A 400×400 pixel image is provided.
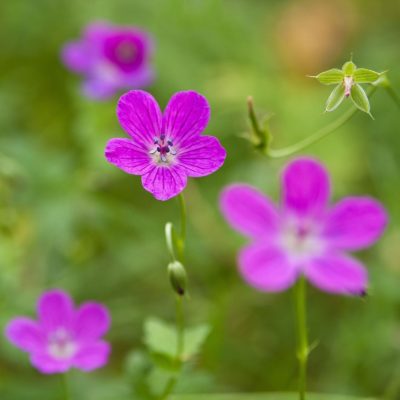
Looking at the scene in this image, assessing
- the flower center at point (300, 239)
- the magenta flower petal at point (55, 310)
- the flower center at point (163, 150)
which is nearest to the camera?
the flower center at point (163, 150)

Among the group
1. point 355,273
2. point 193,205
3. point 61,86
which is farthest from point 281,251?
point 61,86

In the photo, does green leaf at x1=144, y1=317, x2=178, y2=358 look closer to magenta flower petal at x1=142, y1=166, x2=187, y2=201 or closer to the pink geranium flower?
the pink geranium flower

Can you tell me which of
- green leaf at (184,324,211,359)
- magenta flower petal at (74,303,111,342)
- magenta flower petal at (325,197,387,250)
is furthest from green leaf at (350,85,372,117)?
magenta flower petal at (74,303,111,342)

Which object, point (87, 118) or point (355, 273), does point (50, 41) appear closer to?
point (87, 118)

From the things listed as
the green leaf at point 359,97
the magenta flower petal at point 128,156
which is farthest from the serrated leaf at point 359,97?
the magenta flower petal at point 128,156

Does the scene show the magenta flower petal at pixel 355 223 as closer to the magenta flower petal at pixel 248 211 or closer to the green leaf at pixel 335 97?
the magenta flower petal at pixel 248 211
